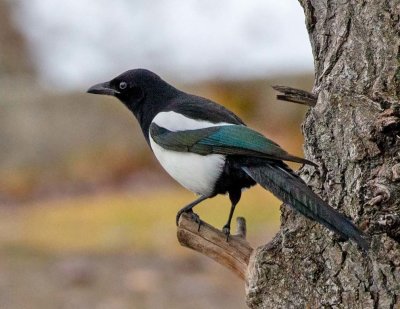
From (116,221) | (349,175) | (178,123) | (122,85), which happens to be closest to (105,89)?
(122,85)

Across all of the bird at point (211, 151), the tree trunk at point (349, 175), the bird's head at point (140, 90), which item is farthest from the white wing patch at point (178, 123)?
the tree trunk at point (349, 175)

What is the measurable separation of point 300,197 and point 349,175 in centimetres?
27

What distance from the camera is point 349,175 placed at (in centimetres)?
372

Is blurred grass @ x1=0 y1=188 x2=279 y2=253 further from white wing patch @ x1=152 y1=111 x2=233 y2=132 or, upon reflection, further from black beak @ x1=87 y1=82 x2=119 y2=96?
white wing patch @ x1=152 y1=111 x2=233 y2=132

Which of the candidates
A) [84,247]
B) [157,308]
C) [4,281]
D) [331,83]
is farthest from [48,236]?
[331,83]

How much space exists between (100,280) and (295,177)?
190 inches

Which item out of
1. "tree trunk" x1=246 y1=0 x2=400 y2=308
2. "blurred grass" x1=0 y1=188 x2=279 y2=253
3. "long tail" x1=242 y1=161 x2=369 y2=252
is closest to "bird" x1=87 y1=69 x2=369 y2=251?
"long tail" x1=242 y1=161 x2=369 y2=252

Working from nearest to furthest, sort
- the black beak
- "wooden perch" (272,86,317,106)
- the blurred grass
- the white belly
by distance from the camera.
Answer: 1. "wooden perch" (272,86,317,106)
2. the white belly
3. the black beak
4. the blurred grass

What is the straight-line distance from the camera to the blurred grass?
9.33m

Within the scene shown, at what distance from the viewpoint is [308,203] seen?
348cm

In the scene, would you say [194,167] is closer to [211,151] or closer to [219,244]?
[211,151]

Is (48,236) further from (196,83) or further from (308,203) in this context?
(308,203)

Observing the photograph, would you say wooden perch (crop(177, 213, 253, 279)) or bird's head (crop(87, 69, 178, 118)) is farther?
bird's head (crop(87, 69, 178, 118))

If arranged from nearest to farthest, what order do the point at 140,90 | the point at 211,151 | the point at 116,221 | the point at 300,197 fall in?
the point at 300,197, the point at 211,151, the point at 140,90, the point at 116,221
